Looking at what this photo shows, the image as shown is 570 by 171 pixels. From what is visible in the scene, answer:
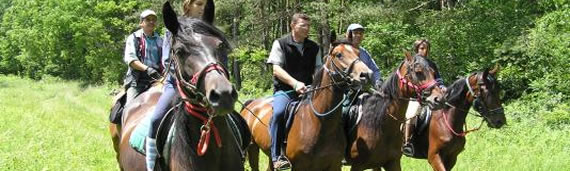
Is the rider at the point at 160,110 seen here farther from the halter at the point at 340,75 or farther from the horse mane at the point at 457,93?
the horse mane at the point at 457,93

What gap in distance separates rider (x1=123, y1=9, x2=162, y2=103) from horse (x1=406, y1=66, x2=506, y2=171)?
4.01 metres

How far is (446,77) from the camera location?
21031mm

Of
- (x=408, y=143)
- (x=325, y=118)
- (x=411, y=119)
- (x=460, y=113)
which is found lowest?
(x=408, y=143)

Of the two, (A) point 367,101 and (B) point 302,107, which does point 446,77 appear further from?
(B) point 302,107

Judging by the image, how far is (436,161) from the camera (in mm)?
7551

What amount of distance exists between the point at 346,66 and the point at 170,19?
2498 millimetres

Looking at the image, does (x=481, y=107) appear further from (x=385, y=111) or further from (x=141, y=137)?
(x=141, y=137)

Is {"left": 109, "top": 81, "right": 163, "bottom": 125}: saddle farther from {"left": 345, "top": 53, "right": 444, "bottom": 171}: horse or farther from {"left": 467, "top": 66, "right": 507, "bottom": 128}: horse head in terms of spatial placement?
{"left": 467, "top": 66, "right": 507, "bottom": 128}: horse head

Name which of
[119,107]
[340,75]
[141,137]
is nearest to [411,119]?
[340,75]

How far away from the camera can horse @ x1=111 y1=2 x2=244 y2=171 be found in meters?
3.18

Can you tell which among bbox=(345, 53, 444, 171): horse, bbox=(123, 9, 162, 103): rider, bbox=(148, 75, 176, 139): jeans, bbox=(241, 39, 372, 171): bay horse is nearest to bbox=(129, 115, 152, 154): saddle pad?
bbox=(148, 75, 176, 139): jeans

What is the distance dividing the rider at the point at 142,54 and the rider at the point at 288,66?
145 cm

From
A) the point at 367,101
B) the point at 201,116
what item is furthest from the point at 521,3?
the point at 201,116

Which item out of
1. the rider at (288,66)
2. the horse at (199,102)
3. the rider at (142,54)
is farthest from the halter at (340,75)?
the rider at (142,54)
